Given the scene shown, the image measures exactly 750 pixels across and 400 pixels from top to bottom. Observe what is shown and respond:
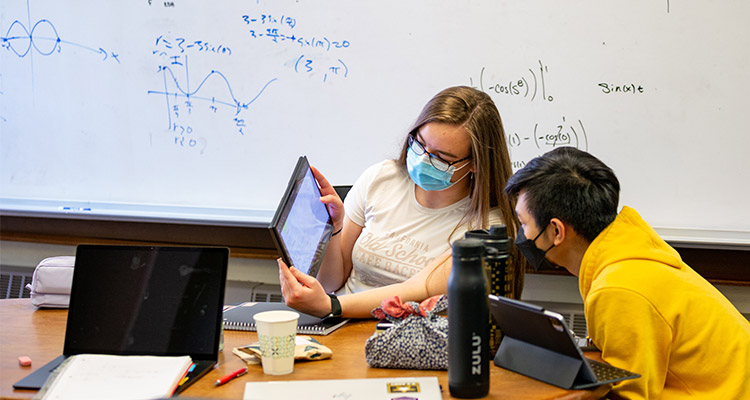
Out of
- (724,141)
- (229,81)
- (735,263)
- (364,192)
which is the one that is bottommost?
(735,263)

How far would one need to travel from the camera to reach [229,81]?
2471mm

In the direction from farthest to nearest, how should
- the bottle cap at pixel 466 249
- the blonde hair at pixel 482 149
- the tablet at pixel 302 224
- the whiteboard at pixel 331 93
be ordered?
the whiteboard at pixel 331 93 → the blonde hair at pixel 482 149 → the tablet at pixel 302 224 → the bottle cap at pixel 466 249

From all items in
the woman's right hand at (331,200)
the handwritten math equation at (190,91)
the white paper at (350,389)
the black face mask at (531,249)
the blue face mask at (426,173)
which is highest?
the handwritten math equation at (190,91)

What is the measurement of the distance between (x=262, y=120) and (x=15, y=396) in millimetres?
1523

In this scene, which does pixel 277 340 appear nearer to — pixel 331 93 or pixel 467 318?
pixel 467 318

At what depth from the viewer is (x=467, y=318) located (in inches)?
39.8

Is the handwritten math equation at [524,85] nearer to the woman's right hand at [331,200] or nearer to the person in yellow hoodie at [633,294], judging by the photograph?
the woman's right hand at [331,200]

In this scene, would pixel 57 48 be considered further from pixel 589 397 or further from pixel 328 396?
pixel 589 397

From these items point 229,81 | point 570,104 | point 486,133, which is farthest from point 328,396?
point 229,81

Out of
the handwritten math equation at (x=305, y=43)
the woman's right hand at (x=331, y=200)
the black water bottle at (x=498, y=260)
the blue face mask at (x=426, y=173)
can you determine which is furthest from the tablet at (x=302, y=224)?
the handwritten math equation at (x=305, y=43)

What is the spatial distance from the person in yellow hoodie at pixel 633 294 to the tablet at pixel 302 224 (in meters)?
0.49

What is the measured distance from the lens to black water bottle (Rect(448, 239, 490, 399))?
1.01 meters

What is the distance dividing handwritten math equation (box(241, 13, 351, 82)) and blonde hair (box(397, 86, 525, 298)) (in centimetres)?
67

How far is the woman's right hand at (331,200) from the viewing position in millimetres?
1807
